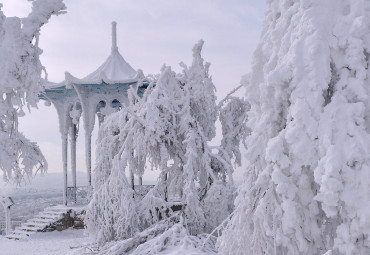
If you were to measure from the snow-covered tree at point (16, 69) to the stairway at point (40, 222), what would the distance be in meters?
9.06

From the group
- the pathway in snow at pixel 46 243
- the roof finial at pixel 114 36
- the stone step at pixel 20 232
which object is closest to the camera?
the pathway in snow at pixel 46 243

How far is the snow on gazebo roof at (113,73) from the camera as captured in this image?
54.9 ft

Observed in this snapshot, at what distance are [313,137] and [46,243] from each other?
42.2 ft

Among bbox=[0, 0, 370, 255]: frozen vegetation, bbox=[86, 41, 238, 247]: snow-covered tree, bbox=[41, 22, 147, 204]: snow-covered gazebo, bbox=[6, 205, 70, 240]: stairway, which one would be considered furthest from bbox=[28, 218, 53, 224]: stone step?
bbox=[0, 0, 370, 255]: frozen vegetation

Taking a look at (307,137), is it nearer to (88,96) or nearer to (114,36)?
(88,96)

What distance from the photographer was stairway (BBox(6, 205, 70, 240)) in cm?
1633

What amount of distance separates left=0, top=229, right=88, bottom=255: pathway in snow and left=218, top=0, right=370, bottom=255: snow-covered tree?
30.6ft

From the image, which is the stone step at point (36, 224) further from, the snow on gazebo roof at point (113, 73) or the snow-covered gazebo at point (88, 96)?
the snow on gazebo roof at point (113, 73)

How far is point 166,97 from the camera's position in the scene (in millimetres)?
10891

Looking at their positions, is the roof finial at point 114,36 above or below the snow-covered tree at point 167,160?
above

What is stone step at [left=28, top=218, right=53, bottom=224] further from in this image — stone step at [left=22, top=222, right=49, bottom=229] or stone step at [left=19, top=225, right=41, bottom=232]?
stone step at [left=19, top=225, right=41, bottom=232]

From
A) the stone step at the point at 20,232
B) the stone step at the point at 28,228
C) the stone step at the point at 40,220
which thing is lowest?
the stone step at the point at 20,232

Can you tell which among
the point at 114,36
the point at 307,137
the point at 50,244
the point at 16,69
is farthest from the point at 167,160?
the point at 114,36

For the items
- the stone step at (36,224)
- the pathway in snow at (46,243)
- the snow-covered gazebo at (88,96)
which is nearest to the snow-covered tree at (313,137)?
the pathway in snow at (46,243)
